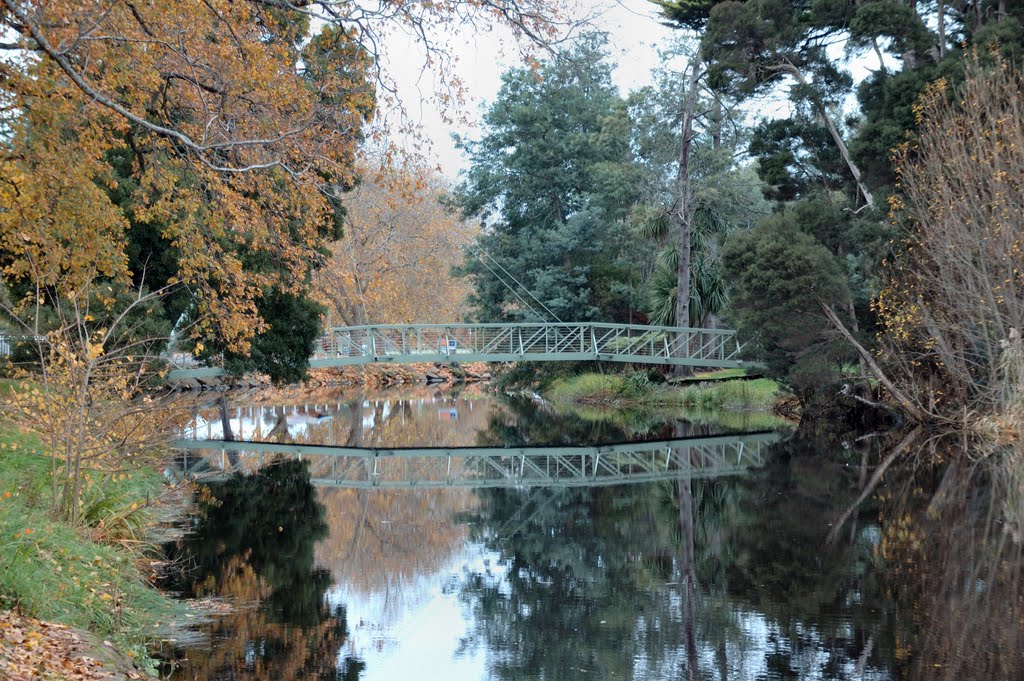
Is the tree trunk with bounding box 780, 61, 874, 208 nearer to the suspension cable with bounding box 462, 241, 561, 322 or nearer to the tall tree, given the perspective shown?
the tall tree

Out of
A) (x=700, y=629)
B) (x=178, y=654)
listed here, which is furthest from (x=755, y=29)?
(x=178, y=654)

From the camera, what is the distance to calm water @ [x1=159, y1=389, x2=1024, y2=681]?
768cm

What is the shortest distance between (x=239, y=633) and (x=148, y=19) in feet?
18.3

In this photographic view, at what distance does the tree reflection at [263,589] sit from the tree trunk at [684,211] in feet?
67.6

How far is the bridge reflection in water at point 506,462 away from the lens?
1839 cm

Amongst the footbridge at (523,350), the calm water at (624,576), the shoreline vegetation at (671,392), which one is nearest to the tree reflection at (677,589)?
the calm water at (624,576)

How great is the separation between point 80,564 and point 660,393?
1128 inches

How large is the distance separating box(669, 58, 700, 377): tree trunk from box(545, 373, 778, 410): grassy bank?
5.11 ft

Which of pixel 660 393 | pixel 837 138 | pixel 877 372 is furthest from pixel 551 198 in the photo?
pixel 877 372

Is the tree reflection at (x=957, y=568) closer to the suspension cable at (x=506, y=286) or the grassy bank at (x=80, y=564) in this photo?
the grassy bank at (x=80, y=564)

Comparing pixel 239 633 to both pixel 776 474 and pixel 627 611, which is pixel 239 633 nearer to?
pixel 627 611

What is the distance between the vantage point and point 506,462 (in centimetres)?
2133

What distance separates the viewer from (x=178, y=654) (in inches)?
303

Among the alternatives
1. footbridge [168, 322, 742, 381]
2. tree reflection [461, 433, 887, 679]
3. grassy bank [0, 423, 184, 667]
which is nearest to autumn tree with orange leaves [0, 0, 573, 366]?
grassy bank [0, 423, 184, 667]
